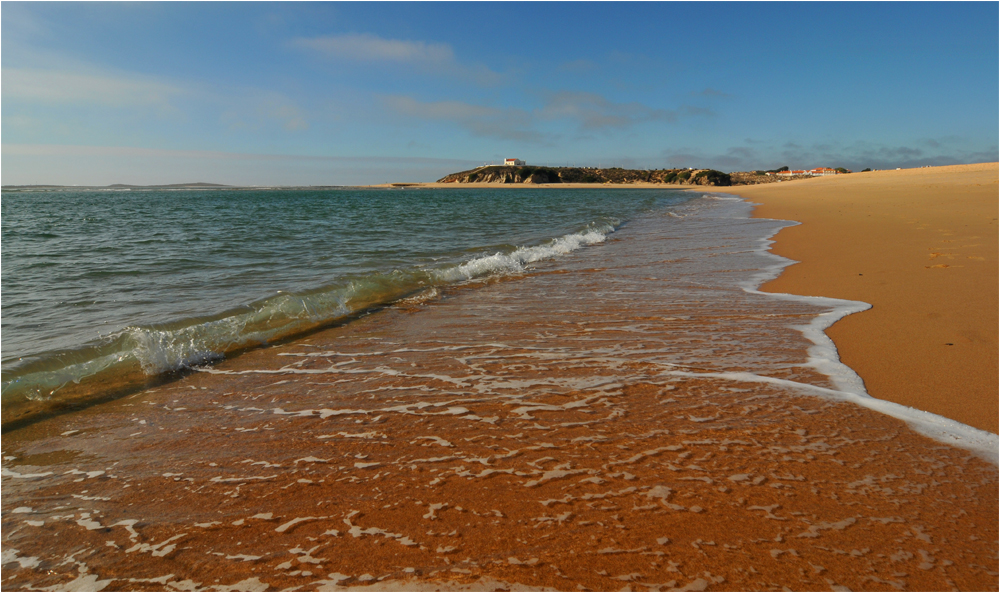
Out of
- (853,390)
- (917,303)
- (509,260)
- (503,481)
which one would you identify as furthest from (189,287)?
(917,303)

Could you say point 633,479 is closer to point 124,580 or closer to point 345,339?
point 124,580

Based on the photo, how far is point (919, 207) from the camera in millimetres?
16203

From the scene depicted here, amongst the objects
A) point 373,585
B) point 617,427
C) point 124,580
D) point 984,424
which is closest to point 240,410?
point 124,580

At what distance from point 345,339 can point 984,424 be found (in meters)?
4.91

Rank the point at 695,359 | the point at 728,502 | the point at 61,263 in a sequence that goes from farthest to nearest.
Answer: the point at 61,263 < the point at 695,359 < the point at 728,502

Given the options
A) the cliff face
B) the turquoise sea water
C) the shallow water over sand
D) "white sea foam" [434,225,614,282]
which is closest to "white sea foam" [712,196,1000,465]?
the shallow water over sand

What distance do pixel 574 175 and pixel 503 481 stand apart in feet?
527

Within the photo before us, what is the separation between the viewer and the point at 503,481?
245 centimetres

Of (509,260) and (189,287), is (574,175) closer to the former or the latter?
(509,260)

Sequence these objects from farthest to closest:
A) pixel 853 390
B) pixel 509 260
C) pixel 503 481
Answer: pixel 509 260, pixel 853 390, pixel 503 481

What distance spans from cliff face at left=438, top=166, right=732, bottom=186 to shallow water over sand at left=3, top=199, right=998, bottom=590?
433ft

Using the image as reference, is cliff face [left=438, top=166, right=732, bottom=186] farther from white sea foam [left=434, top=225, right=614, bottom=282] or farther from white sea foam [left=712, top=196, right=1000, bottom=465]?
white sea foam [left=712, top=196, right=1000, bottom=465]

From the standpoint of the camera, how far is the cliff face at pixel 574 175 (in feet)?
453

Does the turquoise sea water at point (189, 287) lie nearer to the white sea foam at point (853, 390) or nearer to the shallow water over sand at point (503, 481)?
the shallow water over sand at point (503, 481)
